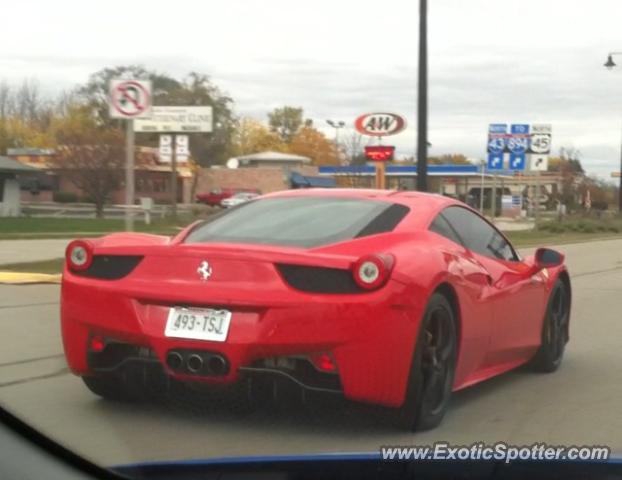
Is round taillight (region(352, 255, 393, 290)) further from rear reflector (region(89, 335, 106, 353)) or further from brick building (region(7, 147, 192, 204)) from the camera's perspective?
brick building (region(7, 147, 192, 204))

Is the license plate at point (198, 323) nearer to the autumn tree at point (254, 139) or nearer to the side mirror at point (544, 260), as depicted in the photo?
the side mirror at point (544, 260)

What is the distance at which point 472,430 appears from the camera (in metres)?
5.33

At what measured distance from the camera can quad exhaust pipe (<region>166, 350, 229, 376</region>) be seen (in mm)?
4730

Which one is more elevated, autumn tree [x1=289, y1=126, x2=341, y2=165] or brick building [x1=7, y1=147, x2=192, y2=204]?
autumn tree [x1=289, y1=126, x2=341, y2=165]

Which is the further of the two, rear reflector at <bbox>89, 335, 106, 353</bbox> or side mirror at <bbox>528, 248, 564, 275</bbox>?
side mirror at <bbox>528, 248, 564, 275</bbox>

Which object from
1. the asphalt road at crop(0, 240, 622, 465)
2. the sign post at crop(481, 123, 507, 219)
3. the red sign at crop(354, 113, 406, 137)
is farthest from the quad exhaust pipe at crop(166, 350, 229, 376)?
the sign post at crop(481, 123, 507, 219)

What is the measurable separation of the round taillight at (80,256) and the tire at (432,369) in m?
1.95

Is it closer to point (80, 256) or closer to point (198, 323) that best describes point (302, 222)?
point (198, 323)

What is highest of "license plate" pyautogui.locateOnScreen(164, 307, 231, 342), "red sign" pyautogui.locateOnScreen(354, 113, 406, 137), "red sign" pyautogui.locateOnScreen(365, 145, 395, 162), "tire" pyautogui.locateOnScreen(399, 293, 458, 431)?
"red sign" pyautogui.locateOnScreen(354, 113, 406, 137)

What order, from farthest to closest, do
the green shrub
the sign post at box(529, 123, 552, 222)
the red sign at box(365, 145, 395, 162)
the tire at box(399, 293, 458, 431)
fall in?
the green shrub
the sign post at box(529, 123, 552, 222)
the red sign at box(365, 145, 395, 162)
the tire at box(399, 293, 458, 431)

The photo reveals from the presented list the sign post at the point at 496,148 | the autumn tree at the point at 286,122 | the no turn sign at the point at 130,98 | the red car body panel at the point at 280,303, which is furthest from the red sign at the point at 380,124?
the autumn tree at the point at 286,122

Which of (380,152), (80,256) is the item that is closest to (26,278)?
(80,256)

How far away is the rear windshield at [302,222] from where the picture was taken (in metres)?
5.39

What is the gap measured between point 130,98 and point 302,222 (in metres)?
8.85
